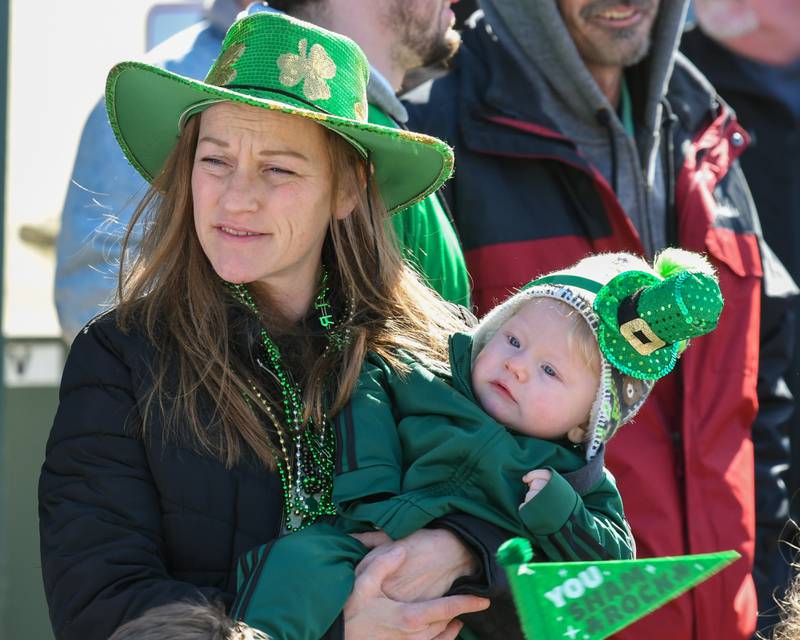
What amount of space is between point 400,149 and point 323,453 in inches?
24.1

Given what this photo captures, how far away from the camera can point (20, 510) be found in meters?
4.27

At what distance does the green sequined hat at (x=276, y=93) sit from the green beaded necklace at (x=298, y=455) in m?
0.38

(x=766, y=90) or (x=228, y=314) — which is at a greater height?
(x=766, y=90)

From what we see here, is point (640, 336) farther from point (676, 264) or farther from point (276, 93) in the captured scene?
point (276, 93)

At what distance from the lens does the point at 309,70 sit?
232 centimetres

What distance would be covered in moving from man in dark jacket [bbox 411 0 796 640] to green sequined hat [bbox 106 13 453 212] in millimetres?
879

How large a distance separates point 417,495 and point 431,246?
887mm

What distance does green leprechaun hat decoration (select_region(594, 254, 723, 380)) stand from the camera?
2154 mm

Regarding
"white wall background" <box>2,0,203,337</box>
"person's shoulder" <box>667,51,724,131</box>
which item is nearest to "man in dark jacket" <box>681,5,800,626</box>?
"person's shoulder" <box>667,51,724,131</box>

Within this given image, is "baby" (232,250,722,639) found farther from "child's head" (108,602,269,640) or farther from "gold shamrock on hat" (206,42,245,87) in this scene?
"gold shamrock on hat" (206,42,245,87)

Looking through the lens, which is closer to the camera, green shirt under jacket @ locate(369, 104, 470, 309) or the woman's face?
the woman's face

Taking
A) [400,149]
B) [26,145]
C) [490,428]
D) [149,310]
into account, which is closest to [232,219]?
[149,310]

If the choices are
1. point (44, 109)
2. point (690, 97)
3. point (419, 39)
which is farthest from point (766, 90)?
point (44, 109)

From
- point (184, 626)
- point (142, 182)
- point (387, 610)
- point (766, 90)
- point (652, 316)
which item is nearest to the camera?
point (184, 626)
